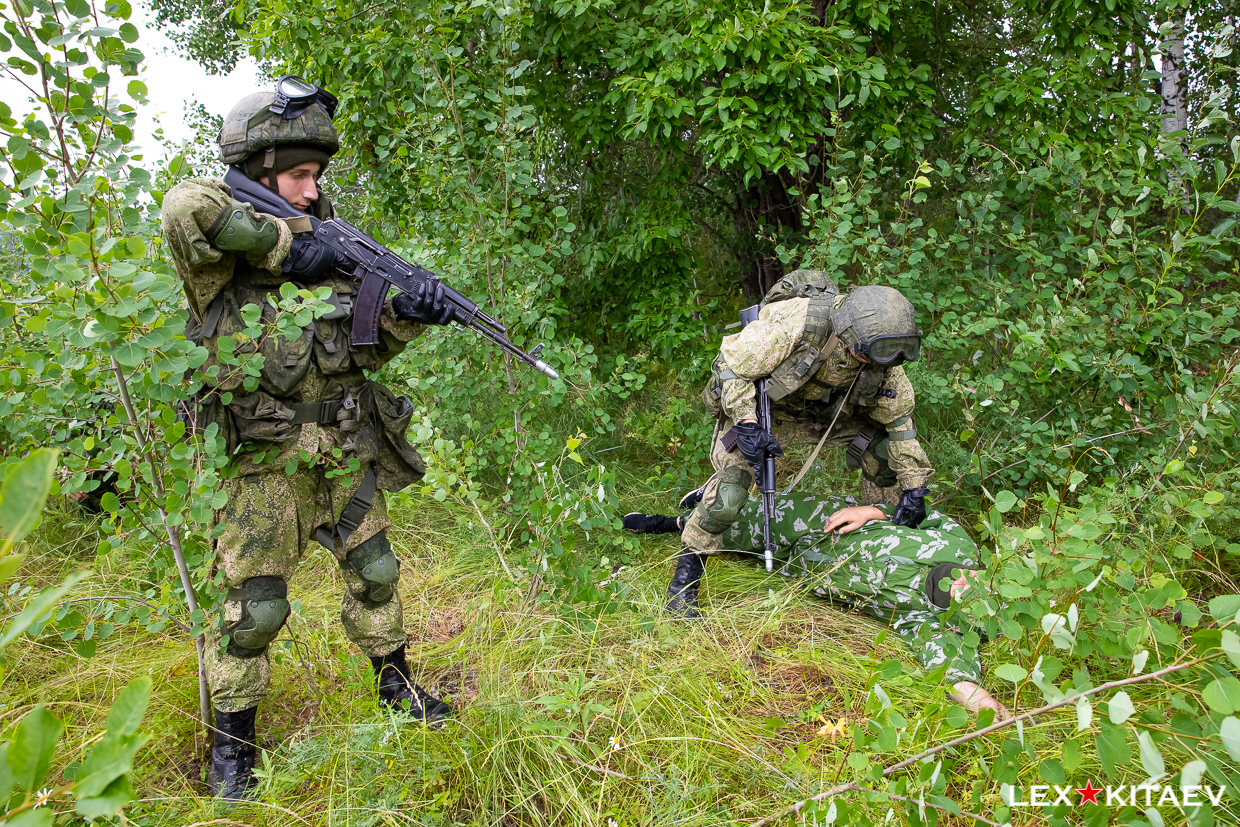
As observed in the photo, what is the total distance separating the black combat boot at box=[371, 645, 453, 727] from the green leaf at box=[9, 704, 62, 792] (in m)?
2.06

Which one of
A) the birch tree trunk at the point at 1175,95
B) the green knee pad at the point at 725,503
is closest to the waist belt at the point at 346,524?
the green knee pad at the point at 725,503

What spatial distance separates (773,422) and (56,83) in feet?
10.4

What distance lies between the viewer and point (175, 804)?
2.17 meters

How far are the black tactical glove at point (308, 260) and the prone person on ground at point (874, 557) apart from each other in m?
2.26

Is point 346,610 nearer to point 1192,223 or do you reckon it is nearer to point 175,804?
point 175,804

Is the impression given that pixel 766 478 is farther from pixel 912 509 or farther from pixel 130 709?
pixel 130 709

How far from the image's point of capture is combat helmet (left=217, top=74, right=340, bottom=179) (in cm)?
232

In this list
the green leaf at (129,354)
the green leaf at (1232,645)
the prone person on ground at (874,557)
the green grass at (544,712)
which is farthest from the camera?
the prone person on ground at (874,557)

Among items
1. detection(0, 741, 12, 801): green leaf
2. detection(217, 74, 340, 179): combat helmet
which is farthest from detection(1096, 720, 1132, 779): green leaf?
detection(217, 74, 340, 179): combat helmet

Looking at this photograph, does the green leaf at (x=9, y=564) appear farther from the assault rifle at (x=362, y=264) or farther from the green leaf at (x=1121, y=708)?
the assault rifle at (x=362, y=264)

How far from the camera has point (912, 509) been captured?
3.46 meters

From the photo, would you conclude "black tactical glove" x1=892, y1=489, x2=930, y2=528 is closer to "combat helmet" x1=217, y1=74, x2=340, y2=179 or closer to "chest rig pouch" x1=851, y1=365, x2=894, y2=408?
"chest rig pouch" x1=851, y1=365, x2=894, y2=408

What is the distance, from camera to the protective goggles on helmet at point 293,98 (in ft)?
7.62

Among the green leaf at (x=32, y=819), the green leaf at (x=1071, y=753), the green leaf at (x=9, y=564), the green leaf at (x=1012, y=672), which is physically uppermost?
the green leaf at (x=9, y=564)
